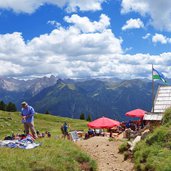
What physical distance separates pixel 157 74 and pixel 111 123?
25.2 ft

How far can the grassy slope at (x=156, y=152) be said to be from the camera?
58.0 ft

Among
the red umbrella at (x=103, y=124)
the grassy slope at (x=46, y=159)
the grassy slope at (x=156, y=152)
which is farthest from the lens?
the red umbrella at (x=103, y=124)

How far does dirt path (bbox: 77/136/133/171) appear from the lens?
20.9 m

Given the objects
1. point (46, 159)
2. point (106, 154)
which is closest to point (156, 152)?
point (106, 154)

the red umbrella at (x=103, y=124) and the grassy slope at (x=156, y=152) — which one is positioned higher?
the red umbrella at (x=103, y=124)

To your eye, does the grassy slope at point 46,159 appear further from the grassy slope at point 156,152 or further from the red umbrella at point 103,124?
the red umbrella at point 103,124

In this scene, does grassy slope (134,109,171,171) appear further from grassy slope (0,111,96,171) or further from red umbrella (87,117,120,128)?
red umbrella (87,117,120,128)

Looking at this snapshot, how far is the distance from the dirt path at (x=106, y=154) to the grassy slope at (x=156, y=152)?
0.98 m

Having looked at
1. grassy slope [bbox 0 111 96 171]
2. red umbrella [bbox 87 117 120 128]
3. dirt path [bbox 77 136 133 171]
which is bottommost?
dirt path [bbox 77 136 133 171]

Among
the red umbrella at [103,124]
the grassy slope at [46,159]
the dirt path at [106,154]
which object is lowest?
the dirt path at [106,154]

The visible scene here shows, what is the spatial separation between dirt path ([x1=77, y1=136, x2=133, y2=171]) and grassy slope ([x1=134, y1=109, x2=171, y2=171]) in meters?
0.98

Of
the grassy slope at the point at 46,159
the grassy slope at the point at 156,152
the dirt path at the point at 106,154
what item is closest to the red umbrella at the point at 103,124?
the dirt path at the point at 106,154

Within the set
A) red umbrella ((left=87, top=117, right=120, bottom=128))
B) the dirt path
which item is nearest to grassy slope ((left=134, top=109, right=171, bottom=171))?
the dirt path

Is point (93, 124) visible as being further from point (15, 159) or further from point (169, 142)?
point (15, 159)
